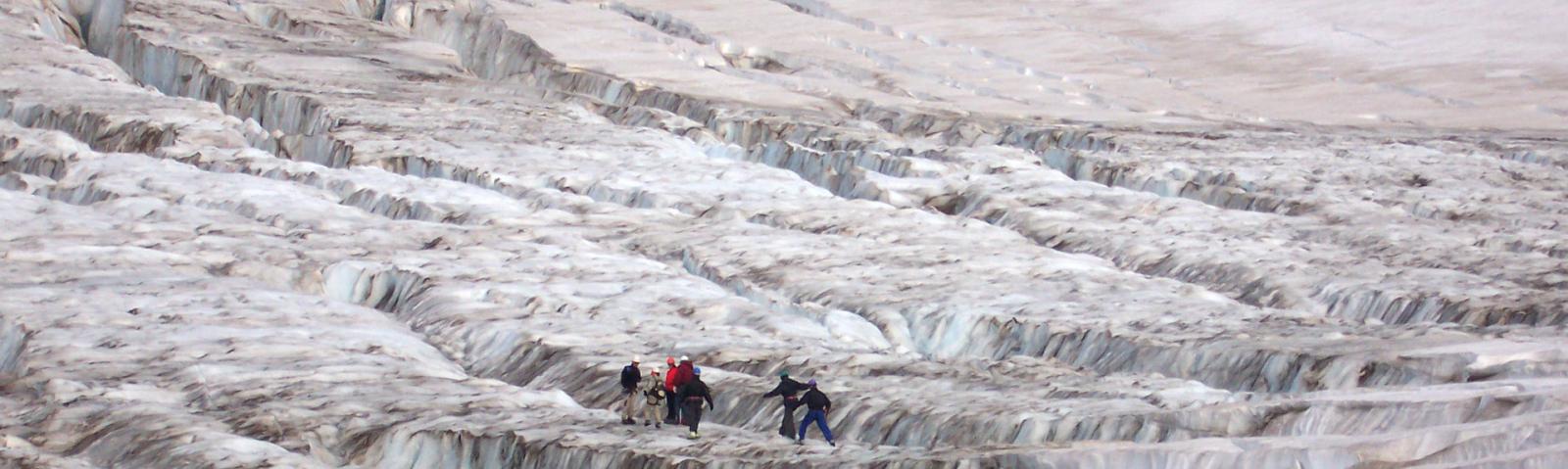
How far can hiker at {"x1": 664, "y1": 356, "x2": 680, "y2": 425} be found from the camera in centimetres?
1392

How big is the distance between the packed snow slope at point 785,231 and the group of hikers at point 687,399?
0.70 feet

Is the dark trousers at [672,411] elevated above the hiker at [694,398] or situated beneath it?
situated beneath

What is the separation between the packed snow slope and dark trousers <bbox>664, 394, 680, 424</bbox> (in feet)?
1.14

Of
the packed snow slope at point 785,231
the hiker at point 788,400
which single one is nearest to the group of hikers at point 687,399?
the hiker at point 788,400

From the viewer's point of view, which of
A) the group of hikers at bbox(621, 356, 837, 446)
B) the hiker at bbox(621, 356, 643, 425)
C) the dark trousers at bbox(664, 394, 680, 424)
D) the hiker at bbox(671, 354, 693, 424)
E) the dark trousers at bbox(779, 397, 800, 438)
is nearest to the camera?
the group of hikers at bbox(621, 356, 837, 446)

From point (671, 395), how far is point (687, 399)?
58 centimetres

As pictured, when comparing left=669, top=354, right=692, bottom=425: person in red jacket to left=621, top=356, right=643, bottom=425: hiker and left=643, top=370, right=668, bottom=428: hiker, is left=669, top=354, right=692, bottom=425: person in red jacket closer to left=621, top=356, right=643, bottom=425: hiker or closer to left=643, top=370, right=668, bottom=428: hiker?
left=643, top=370, right=668, bottom=428: hiker

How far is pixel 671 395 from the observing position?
14.1 meters

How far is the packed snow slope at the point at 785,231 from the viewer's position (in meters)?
14.0

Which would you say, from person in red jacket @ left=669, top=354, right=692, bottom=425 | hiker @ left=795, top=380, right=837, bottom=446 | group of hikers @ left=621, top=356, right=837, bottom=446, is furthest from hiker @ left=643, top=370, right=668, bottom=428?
hiker @ left=795, top=380, right=837, bottom=446

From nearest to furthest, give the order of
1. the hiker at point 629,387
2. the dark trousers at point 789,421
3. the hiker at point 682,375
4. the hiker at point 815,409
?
the hiker at point 815,409 < the dark trousers at point 789,421 < the hiker at point 682,375 < the hiker at point 629,387

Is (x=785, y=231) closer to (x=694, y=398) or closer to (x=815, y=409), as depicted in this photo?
(x=694, y=398)

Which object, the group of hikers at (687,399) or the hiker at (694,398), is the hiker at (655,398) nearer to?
the group of hikers at (687,399)

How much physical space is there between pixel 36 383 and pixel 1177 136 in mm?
16965
